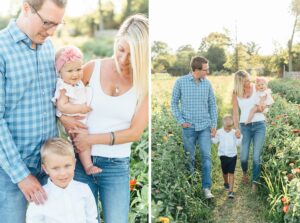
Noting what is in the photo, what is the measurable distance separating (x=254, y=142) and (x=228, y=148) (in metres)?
0.16

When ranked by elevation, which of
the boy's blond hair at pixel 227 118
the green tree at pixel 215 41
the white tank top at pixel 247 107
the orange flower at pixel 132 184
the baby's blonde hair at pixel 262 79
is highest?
the green tree at pixel 215 41

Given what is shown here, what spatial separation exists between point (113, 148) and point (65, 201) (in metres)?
0.37

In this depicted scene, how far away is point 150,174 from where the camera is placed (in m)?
2.78

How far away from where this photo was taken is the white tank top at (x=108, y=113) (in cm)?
238

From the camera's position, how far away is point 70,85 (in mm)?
2279

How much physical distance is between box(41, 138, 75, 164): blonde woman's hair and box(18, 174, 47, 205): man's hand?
11 centimetres

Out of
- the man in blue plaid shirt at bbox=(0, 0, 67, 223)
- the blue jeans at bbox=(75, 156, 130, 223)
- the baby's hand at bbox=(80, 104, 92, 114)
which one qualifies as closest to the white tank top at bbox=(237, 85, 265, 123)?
the blue jeans at bbox=(75, 156, 130, 223)

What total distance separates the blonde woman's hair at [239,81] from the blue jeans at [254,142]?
7.6 inches

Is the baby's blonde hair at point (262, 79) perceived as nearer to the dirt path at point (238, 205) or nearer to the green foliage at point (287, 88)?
the green foliage at point (287, 88)

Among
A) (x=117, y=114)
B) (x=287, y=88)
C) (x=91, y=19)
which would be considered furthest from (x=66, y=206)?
(x=287, y=88)

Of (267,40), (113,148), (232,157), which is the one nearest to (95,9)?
(113,148)

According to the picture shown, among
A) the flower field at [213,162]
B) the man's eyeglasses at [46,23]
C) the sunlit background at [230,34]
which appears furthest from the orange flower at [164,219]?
the man's eyeglasses at [46,23]

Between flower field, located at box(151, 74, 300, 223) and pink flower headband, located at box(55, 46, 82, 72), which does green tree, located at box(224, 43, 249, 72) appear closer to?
flower field, located at box(151, 74, 300, 223)

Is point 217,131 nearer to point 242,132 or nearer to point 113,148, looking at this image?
point 242,132
